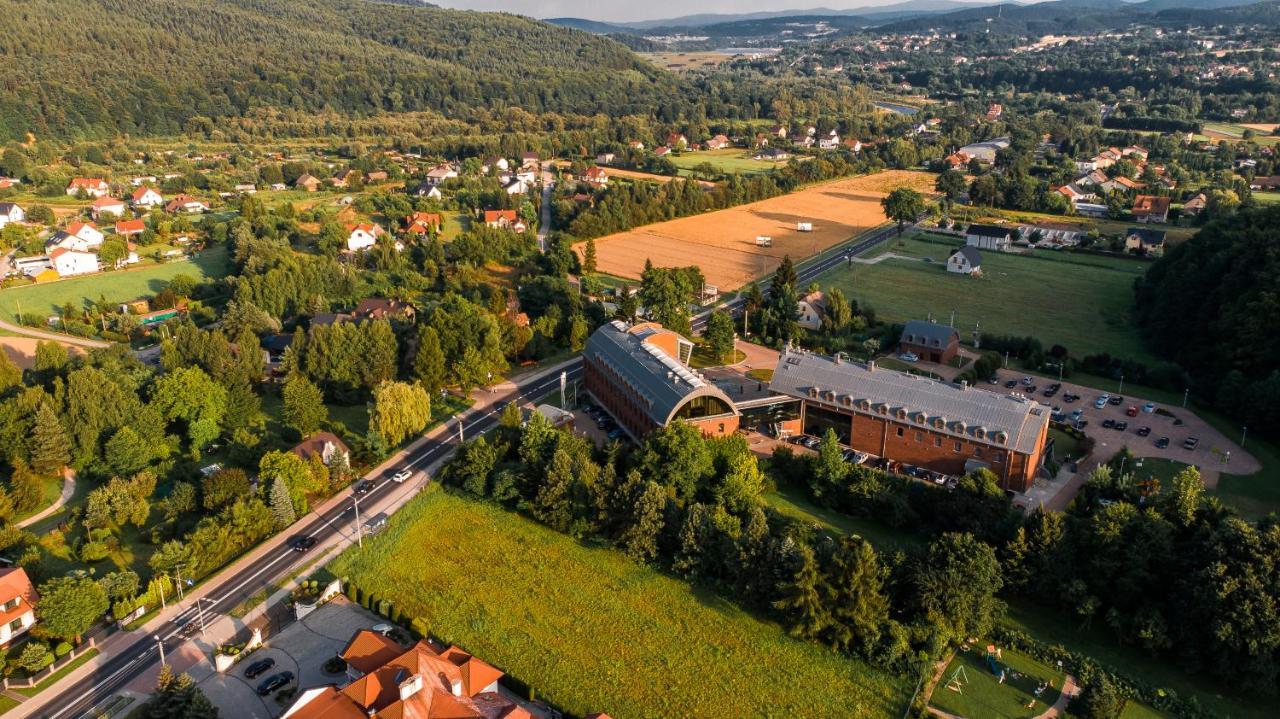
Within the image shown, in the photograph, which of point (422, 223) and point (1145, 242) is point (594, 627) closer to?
point (422, 223)

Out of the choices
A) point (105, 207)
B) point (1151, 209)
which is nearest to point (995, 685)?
point (1151, 209)

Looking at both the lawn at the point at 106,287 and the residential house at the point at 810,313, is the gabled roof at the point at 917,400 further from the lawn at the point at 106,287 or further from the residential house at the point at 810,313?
the lawn at the point at 106,287

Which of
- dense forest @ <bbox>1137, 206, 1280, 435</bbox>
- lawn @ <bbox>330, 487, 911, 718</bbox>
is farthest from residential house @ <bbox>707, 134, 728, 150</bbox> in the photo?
lawn @ <bbox>330, 487, 911, 718</bbox>

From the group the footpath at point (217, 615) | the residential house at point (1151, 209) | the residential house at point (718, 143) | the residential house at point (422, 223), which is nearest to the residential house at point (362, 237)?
the residential house at point (422, 223)

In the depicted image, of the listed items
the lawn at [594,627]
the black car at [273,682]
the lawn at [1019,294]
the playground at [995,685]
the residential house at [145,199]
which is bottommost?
the lawn at [1019,294]

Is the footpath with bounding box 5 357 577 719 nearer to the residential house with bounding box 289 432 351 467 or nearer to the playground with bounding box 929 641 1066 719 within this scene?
the residential house with bounding box 289 432 351 467

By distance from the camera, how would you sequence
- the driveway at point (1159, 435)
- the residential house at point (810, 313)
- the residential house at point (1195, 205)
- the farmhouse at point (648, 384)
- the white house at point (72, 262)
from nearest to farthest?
the driveway at point (1159, 435)
the farmhouse at point (648, 384)
the residential house at point (810, 313)
the white house at point (72, 262)
the residential house at point (1195, 205)

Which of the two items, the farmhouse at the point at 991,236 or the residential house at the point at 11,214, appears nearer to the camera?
the farmhouse at the point at 991,236
